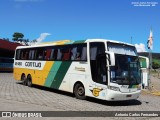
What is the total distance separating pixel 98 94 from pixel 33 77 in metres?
7.60

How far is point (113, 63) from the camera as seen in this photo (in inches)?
550

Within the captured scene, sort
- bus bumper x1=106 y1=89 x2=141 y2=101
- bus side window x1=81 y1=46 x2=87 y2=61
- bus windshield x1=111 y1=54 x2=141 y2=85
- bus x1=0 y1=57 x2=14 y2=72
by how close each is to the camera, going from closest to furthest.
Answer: bus bumper x1=106 y1=89 x2=141 y2=101, bus windshield x1=111 y1=54 x2=141 y2=85, bus side window x1=81 y1=46 x2=87 y2=61, bus x1=0 y1=57 x2=14 y2=72

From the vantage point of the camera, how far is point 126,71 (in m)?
15.1

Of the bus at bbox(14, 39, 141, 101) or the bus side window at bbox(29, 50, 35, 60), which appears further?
the bus side window at bbox(29, 50, 35, 60)

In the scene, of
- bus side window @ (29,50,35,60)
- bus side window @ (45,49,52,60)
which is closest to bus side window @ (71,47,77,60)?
bus side window @ (45,49,52,60)

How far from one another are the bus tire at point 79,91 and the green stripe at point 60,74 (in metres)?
1.41

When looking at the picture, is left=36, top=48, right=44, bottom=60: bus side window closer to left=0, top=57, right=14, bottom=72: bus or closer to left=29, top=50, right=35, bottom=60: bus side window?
left=29, top=50, right=35, bottom=60: bus side window

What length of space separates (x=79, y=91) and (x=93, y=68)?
1.72 meters

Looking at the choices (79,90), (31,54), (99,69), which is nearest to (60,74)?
(79,90)

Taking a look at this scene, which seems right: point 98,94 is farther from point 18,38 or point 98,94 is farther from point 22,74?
point 18,38

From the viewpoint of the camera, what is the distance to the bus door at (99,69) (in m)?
14.9

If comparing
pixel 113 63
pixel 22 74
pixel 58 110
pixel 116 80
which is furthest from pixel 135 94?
pixel 22 74

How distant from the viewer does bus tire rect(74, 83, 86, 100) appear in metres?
16.4

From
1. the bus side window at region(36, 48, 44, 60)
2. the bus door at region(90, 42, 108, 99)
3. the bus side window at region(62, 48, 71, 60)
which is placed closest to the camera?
the bus door at region(90, 42, 108, 99)
